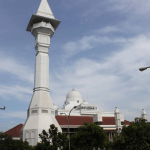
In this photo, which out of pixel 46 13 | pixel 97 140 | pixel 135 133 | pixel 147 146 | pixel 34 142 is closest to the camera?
pixel 147 146

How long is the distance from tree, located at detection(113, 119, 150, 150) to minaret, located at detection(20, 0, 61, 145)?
19.4 m

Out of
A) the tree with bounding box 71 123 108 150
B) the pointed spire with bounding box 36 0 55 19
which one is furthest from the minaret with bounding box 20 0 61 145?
the tree with bounding box 71 123 108 150

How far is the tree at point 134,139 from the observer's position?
24.6 metres

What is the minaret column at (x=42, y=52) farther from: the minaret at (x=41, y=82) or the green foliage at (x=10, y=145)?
the green foliage at (x=10, y=145)

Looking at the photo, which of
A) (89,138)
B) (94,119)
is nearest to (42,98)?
(89,138)

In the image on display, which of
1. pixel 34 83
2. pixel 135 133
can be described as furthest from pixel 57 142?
pixel 34 83

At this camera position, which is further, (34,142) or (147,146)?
(34,142)

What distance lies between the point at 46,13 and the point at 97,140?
118 ft

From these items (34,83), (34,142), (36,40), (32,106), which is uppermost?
(36,40)

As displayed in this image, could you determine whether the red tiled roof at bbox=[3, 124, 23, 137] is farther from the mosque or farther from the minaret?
the minaret

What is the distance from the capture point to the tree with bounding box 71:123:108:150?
32625 millimetres

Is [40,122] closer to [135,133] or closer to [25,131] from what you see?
[25,131]

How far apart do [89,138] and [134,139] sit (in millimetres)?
9714

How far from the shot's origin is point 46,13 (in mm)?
51125
